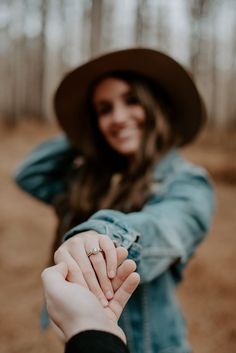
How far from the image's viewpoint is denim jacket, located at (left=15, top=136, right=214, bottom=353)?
1.07 meters

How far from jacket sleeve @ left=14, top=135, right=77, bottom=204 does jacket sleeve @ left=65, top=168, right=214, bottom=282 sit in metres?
0.73

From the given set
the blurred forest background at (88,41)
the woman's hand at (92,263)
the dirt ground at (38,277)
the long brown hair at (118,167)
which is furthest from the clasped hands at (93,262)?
the blurred forest background at (88,41)

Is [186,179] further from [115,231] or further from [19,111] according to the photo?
[19,111]

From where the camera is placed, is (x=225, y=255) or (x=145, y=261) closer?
(x=145, y=261)

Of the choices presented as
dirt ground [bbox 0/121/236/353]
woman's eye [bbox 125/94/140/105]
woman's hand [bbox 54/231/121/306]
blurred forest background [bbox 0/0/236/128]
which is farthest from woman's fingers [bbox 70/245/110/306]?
blurred forest background [bbox 0/0/236/128]

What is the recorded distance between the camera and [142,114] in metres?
1.83

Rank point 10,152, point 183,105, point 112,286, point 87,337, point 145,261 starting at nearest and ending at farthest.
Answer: point 87,337 → point 112,286 → point 145,261 → point 183,105 → point 10,152

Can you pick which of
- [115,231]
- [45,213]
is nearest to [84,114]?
[115,231]

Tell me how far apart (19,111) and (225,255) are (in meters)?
13.8

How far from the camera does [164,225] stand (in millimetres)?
1236

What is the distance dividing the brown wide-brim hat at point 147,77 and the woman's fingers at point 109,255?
1.11m

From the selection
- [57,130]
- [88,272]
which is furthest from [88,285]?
[57,130]

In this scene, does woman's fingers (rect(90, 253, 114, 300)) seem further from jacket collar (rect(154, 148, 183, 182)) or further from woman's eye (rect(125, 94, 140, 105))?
woman's eye (rect(125, 94, 140, 105))

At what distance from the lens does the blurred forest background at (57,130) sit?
3580 millimetres
